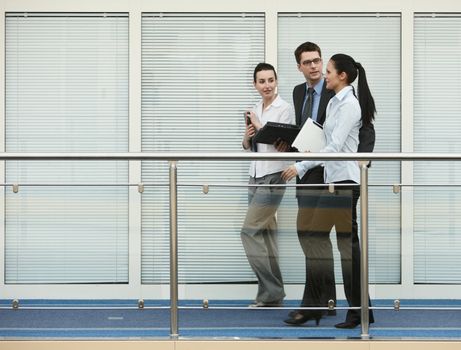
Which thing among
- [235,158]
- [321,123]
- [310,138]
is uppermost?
[321,123]

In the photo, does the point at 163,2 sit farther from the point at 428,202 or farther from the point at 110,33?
the point at 428,202

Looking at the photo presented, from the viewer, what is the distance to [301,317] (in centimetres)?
856

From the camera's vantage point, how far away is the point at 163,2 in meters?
11.1

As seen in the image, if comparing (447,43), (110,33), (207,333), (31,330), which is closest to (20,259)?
(31,330)

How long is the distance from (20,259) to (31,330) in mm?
437

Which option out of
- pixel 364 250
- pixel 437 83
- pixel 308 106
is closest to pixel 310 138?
pixel 308 106

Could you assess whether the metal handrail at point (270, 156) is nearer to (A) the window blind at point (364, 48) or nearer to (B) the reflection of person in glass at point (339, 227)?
(B) the reflection of person in glass at point (339, 227)

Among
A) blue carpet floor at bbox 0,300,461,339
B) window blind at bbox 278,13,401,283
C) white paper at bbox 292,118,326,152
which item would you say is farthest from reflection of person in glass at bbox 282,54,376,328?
window blind at bbox 278,13,401,283

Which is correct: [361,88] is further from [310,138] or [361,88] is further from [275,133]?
[275,133]

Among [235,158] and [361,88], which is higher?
[361,88]

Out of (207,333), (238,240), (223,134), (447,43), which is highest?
(447,43)

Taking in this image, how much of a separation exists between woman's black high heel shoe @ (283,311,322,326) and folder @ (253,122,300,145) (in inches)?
50.6

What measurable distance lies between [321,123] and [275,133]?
0.37m

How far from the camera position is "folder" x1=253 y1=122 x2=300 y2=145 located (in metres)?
9.23
